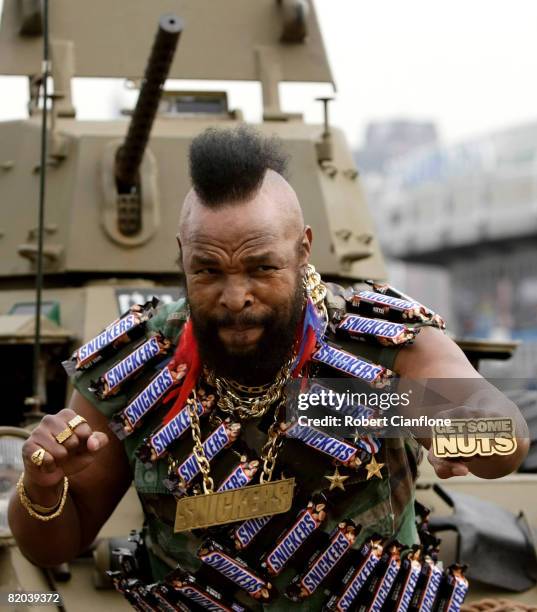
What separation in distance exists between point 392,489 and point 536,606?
1.01m

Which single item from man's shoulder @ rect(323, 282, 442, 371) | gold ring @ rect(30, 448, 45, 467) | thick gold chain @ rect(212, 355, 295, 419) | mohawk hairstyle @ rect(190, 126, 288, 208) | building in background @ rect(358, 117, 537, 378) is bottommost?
gold ring @ rect(30, 448, 45, 467)

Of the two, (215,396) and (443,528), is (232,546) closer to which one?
(215,396)

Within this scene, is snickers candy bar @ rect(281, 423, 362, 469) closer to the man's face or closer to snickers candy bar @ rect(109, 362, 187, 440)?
the man's face

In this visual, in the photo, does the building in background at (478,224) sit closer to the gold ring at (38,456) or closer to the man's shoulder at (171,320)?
the man's shoulder at (171,320)

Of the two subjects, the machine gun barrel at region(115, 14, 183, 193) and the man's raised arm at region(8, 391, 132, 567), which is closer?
the man's raised arm at region(8, 391, 132, 567)

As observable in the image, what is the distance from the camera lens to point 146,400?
3549 millimetres

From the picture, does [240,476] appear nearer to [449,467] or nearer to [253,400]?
[253,400]

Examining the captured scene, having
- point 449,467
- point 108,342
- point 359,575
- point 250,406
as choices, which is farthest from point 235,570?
point 449,467

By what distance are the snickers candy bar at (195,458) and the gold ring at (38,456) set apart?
489 mm

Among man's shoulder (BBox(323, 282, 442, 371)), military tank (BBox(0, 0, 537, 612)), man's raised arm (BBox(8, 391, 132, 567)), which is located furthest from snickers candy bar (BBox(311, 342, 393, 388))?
military tank (BBox(0, 0, 537, 612))

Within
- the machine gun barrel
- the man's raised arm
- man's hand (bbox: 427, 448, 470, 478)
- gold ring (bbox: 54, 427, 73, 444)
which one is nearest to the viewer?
man's hand (bbox: 427, 448, 470, 478)

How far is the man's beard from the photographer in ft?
10.7

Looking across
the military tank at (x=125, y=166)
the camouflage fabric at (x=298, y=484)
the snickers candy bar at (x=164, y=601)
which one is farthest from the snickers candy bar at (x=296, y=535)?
the military tank at (x=125, y=166)

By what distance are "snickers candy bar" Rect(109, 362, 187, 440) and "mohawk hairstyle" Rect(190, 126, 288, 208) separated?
529mm
